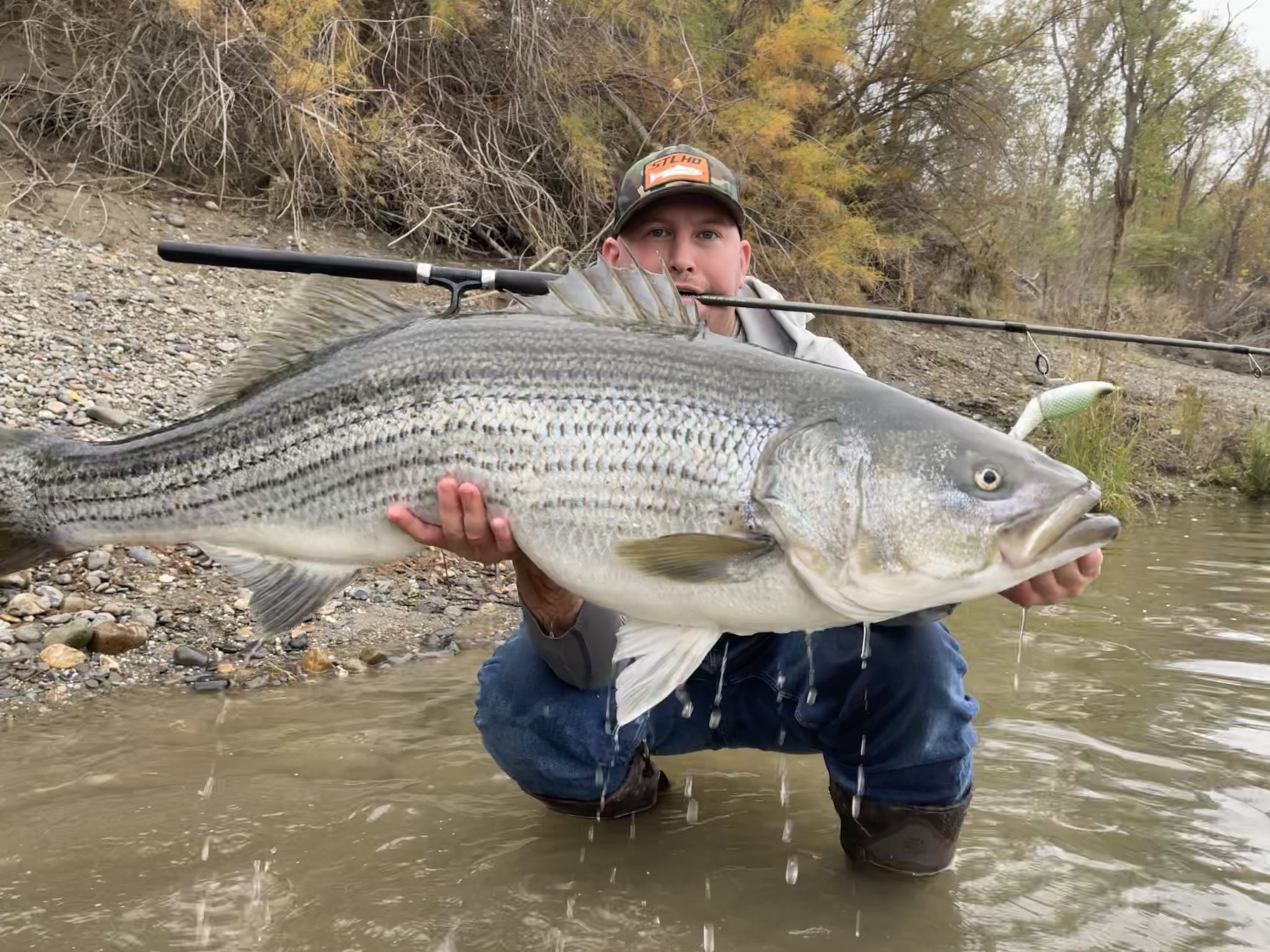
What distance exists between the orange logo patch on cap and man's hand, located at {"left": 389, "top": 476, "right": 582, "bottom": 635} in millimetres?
1704

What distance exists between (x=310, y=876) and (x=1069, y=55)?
1962 centimetres

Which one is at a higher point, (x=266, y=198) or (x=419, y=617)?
(x=266, y=198)

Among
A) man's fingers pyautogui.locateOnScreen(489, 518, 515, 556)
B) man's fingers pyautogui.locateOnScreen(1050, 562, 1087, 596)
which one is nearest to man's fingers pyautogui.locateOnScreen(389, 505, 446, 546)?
man's fingers pyautogui.locateOnScreen(489, 518, 515, 556)

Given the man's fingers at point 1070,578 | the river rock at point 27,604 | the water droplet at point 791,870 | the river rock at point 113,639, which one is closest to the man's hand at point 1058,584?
the man's fingers at point 1070,578

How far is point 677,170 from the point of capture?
139 inches

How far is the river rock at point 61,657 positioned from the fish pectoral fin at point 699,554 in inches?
106

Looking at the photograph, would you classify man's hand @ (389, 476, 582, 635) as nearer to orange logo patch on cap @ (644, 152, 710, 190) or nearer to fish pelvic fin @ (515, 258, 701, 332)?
fish pelvic fin @ (515, 258, 701, 332)

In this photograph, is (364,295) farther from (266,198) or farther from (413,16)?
(413,16)

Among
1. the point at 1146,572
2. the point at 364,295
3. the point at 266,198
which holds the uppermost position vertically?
the point at 266,198

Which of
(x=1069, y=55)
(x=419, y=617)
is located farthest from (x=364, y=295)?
(x=1069, y=55)

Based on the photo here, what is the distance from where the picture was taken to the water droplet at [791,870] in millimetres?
2748

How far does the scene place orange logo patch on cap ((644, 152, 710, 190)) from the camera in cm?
353

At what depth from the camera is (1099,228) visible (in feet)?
70.6

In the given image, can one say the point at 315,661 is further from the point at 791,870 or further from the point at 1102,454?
the point at 1102,454
